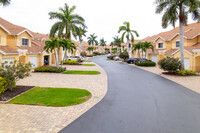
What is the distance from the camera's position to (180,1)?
17875 mm

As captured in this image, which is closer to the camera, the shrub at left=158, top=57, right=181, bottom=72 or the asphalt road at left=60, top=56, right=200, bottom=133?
the asphalt road at left=60, top=56, right=200, bottom=133

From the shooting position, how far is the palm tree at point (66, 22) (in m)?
27.6

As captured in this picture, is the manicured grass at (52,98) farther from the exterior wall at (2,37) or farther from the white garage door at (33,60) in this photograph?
the white garage door at (33,60)

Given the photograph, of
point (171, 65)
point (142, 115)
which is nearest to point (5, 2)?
point (142, 115)

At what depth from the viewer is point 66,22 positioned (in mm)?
Result: 28109

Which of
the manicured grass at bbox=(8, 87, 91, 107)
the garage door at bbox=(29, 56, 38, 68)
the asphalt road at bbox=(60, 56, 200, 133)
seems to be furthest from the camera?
the garage door at bbox=(29, 56, 38, 68)

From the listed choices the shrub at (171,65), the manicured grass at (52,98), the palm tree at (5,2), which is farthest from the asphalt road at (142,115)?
the palm tree at (5,2)

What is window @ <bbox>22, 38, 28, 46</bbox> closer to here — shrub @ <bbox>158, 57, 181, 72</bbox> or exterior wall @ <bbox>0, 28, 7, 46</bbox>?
exterior wall @ <bbox>0, 28, 7, 46</bbox>

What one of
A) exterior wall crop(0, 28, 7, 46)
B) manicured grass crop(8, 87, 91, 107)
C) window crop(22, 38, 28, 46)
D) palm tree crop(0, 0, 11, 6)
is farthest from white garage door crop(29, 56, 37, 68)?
manicured grass crop(8, 87, 91, 107)

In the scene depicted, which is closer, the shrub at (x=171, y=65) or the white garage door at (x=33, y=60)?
the shrub at (x=171, y=65)

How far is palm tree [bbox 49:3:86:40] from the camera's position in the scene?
2762 centimetres

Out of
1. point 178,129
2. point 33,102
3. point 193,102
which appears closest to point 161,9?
point 193,102

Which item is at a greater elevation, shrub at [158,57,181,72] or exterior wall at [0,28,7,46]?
exterior wall at [0,28,7,46]

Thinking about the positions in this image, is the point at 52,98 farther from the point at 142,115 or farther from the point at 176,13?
the point at 176,13
